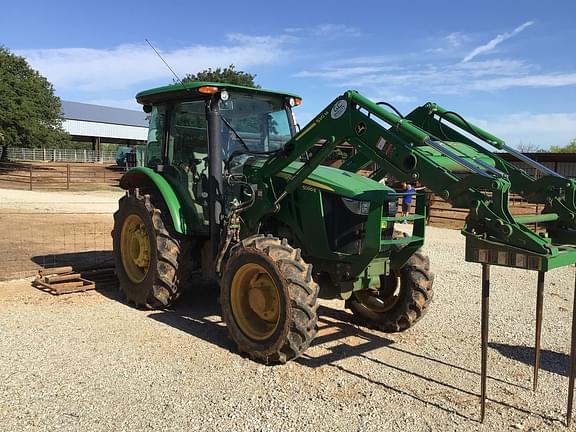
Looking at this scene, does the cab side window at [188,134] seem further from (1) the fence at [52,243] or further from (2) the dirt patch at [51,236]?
(2) the dirt patch at [51,236]

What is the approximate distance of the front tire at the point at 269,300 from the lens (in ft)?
15.8

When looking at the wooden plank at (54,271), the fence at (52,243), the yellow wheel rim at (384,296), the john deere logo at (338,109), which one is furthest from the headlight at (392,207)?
the fence at (52,243)

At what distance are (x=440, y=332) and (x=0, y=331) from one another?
4.69 metres

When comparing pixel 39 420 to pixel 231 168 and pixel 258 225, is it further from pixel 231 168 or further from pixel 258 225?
pixel 231 168

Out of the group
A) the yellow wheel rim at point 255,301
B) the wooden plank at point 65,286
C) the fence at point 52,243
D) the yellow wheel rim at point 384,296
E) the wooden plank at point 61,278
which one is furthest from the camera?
the fence at point 52,243

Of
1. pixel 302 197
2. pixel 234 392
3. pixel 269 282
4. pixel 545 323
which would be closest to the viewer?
pixel 234 392

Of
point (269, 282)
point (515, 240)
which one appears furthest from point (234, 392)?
point (515, 240)

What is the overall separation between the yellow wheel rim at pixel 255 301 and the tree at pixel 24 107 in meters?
36.4

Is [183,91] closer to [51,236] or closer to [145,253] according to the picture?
[145,253]

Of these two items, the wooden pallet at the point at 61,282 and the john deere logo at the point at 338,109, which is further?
the wooden pallet at the point at 61,282

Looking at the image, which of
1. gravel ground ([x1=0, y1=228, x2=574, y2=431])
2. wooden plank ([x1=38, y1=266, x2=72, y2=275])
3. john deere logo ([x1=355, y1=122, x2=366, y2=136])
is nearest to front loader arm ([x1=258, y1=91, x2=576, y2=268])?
john deere logo ([x1=355, y1=122, x2=366, y2=136])

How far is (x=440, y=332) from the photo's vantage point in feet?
20.5

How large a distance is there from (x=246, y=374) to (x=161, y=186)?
271 cm

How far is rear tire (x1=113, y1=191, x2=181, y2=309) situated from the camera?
20.9 feet
